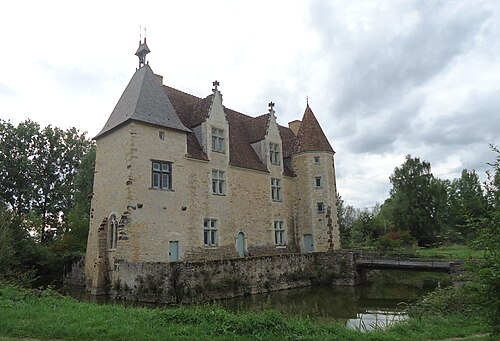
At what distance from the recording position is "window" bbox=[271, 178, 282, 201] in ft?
79.4

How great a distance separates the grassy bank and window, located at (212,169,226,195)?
12.7 metres

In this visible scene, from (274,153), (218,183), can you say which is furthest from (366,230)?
(218,183)

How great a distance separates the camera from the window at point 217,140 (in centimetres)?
2088

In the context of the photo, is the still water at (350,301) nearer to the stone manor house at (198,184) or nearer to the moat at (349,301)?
the moat at (349,301)

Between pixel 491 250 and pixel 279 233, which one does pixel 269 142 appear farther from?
pixel 491 250

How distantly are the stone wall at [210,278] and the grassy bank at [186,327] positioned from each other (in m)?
6.70

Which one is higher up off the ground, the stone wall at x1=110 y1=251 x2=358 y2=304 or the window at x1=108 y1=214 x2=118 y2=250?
the window at x1=108 y1=214 x2=118 y2=250

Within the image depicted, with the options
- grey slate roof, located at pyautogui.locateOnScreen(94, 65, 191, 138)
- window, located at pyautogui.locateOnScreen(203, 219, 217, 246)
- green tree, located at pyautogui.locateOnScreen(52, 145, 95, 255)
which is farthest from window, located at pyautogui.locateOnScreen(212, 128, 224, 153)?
green tree, located at pyautogui.locateOnScreen(52, 145, 95, 255)

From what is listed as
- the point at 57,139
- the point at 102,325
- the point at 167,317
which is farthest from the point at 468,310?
the point at 57,139

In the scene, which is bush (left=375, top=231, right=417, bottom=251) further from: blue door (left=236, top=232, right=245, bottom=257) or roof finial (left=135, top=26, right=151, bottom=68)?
roof finial (left=135, top=26, right=151, bottom=68)

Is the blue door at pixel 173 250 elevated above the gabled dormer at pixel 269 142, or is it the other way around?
the gabled dormer at pixel 269 142

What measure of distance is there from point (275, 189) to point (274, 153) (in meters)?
2.29

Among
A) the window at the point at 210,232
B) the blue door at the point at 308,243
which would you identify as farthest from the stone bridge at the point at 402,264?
the window at the point at 210,232

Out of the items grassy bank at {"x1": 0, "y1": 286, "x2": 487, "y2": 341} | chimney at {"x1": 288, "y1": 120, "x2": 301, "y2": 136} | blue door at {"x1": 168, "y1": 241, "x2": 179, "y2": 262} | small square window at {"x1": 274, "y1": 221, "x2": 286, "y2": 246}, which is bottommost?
grassy bank at {"x1": 0, "y1": 286, "x2": 487, "y2": 341}
